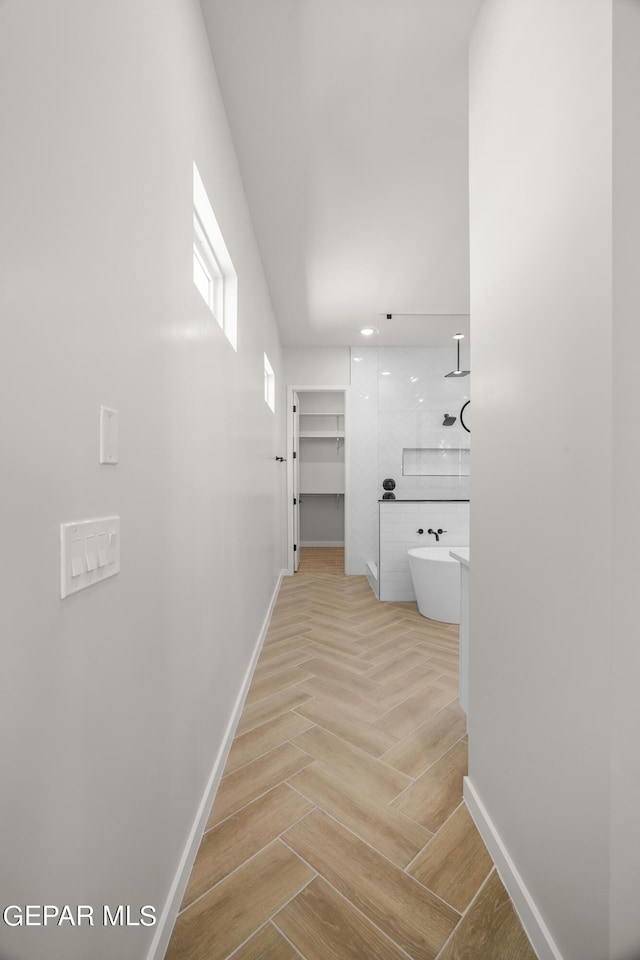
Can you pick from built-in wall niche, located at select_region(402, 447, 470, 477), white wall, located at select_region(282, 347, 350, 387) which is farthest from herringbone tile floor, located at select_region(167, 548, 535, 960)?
white wall, located at select_region(282, 347, 350, 387)

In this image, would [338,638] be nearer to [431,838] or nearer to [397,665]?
[397,665]

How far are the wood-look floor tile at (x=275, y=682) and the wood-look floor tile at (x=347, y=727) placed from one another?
0.74ft

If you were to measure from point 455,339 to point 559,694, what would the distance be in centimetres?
452

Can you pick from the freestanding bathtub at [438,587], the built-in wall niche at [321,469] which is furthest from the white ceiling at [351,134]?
the built-in wall niche at [321,469]

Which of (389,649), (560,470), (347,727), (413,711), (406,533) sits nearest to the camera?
(560,470)

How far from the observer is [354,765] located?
5.77 ft

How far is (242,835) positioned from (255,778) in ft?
0.89

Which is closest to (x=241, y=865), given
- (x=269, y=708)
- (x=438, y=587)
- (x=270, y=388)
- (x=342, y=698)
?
(x=269, y=708)

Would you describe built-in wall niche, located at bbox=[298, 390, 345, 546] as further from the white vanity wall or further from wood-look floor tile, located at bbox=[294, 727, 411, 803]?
wood-look floor tile, located at bbox=[294, 727, 411, 803]

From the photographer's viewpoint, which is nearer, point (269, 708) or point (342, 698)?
point (269, 708)

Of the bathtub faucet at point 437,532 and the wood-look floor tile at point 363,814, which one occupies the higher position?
the bathtub faucet at point 437,532

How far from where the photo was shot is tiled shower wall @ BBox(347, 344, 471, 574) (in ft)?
17.1

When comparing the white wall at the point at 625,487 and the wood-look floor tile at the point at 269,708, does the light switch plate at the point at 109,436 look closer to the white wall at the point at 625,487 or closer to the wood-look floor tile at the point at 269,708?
the white wall at the point at 625,487

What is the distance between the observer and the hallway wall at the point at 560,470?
0.81 metres
